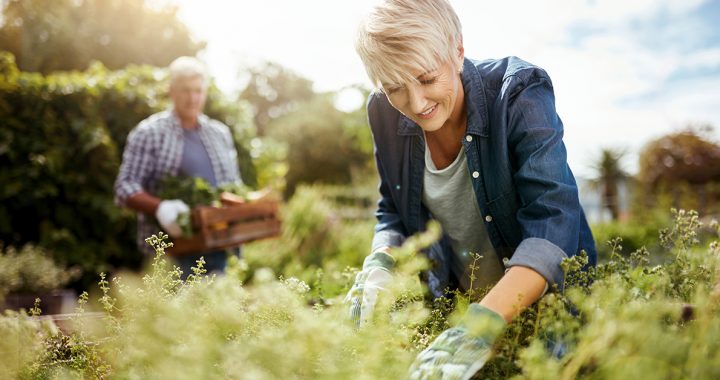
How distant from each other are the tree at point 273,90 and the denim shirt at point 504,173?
1028 inches

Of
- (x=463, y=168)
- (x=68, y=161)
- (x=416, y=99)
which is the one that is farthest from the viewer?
(x=68, y=161)

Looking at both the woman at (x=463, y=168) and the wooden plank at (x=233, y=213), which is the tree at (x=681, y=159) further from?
the woman at (x=463, y=168)

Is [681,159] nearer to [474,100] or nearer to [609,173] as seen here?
[609,173]

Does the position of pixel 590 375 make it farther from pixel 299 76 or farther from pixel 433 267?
pixel 299 76

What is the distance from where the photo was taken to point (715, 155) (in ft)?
48.4

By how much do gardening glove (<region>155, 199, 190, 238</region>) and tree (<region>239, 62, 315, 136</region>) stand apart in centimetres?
2450

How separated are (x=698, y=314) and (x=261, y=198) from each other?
3.41 m

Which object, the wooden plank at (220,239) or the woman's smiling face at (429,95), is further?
the wooden plank at (220,239)

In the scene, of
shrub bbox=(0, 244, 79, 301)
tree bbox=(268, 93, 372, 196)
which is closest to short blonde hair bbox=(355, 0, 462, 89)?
shrub bbox=(0, 244, 79, 301)

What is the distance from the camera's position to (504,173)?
1.69 m

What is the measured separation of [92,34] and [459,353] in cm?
1353

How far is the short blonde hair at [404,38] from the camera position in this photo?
5.07 ft

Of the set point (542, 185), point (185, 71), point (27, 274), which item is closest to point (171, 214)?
point (185, 71)

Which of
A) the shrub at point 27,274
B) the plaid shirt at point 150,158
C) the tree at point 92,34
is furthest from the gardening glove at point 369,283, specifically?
the tree at point 92,34
